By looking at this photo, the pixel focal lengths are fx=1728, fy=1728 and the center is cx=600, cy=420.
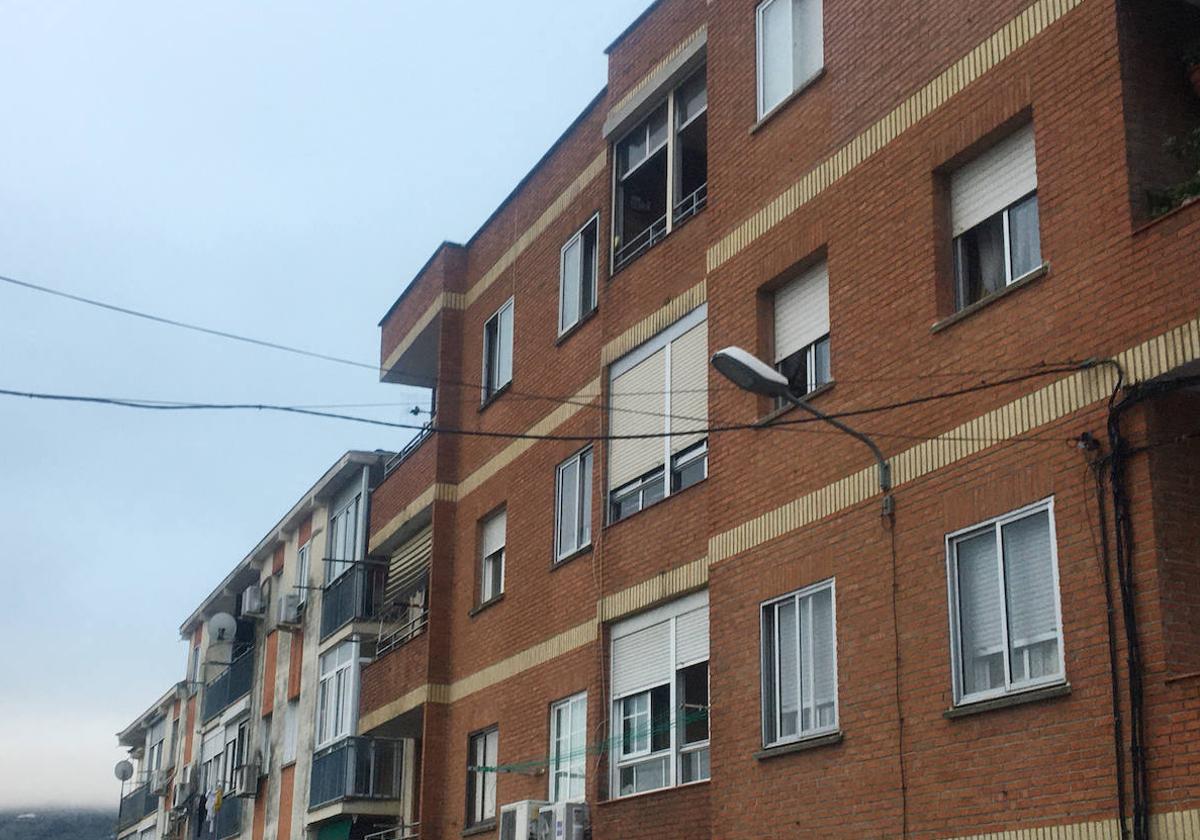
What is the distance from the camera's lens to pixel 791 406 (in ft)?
53.4

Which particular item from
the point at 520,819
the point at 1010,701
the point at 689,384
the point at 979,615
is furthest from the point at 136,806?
the point at 1010,701

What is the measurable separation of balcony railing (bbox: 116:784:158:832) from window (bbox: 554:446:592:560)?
34.7 metres

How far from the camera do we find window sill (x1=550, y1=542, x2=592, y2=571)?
68.5 ft

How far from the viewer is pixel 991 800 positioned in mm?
12734

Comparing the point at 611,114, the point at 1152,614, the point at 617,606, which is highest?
the point at 611,114

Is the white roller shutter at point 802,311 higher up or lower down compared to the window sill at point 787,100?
lower down

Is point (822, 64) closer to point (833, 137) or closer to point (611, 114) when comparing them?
point (833, 137)

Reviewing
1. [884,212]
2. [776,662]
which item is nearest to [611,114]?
[884,212]

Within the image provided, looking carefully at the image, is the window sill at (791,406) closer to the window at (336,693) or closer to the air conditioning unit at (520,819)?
the air conditioning unit at (520,819)

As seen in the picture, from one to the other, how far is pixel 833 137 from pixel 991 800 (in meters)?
6.65

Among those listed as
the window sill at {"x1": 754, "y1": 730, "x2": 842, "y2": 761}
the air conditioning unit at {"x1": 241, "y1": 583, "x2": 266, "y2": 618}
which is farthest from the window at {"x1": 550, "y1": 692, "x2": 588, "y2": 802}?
the air conditioning unit at {"x1": 241, "y1": 583, "x2": 266, "y2": 618}

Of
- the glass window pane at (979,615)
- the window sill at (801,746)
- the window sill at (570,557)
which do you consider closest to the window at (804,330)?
the glass window pane at (979,615)

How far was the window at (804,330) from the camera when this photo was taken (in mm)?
16359

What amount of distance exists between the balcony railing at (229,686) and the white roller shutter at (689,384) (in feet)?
74.0
